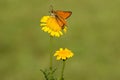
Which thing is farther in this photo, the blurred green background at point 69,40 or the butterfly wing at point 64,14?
the blurred green background at point 69,40

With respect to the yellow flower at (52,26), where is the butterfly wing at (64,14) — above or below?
above

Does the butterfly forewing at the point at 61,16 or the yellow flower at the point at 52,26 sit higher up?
the butterfly forewing at the point at 61,16

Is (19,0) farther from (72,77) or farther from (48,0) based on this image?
(72,77)

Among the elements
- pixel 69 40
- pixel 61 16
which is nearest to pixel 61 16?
pixel 61 16

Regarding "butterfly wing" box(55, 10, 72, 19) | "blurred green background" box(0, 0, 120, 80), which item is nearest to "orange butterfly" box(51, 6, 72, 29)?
"butterfly wing" box(55, 10, 72, 19)

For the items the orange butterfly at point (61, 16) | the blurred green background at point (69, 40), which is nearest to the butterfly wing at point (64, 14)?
the orange butterfly at point (61, 16)

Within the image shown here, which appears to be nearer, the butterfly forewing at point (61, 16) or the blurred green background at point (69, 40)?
the butterfly forewing at point (61, 16)

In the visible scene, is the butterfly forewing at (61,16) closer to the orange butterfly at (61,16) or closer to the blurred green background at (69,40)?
the orange butterfly at (61,16)

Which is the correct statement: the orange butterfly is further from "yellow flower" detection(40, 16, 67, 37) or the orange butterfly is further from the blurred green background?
the blurred green background

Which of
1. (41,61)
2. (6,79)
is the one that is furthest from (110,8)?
(6,79)
